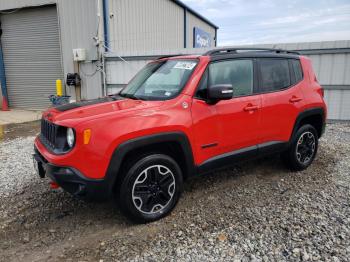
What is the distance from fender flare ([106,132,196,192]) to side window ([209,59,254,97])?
32.6 inches

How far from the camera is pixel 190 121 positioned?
3264 millimetres

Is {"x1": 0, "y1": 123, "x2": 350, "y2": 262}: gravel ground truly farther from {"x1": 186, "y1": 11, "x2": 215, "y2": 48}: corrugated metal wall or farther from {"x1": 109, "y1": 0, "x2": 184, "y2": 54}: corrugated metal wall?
{"x1": 186, "y1": 11, "x2": 215, "y2": 48}: corrugated metal wall

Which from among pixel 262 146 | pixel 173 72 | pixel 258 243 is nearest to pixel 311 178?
pixel 262 146

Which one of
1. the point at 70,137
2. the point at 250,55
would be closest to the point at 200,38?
the point at 250,55

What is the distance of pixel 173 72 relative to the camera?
373 cm

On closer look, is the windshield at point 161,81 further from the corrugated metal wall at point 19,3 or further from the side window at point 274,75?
the corrugated metal wall at point 19,3

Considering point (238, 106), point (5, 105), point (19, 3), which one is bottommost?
point (5, 105)

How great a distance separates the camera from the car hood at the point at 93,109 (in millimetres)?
2984

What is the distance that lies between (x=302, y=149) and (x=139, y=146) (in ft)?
9.36

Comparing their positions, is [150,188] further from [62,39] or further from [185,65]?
[62,39]

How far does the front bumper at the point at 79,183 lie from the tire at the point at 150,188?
0.20 m

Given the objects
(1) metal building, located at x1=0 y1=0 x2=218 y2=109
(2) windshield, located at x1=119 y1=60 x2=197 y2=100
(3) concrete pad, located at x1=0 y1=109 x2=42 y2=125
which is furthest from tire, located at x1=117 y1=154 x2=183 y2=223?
(3) concrete pad, located at x1=0 y1=109 x2=42 y2=125

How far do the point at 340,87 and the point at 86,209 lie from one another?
7.28 metres

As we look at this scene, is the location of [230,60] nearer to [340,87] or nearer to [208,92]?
[208,92]
